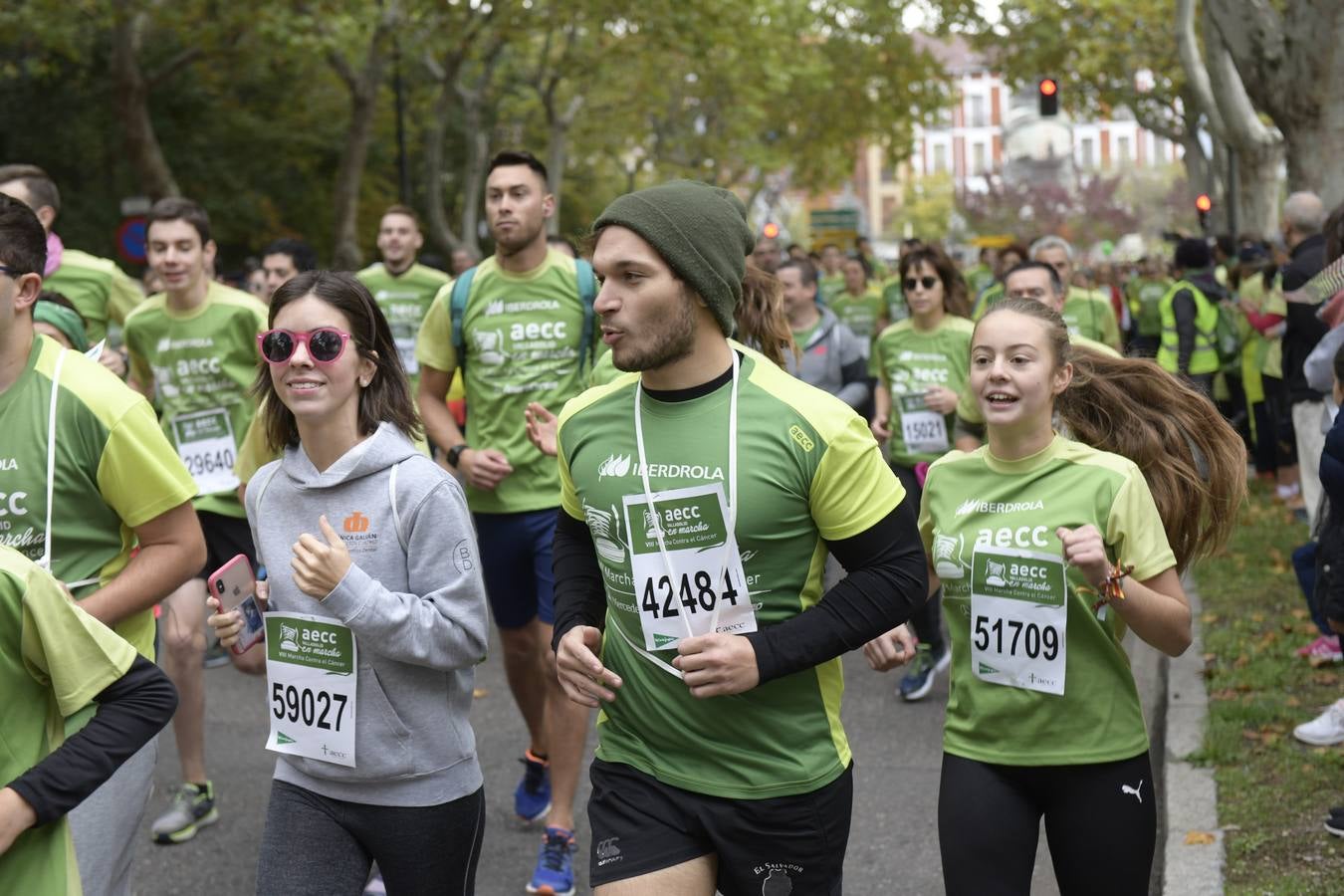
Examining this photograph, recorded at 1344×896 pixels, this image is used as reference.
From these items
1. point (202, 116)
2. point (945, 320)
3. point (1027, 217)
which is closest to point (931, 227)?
point (1027, 217)

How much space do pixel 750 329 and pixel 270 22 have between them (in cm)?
1775

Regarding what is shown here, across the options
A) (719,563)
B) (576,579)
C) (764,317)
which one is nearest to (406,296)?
(764,317)

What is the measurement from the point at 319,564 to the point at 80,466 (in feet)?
2.24

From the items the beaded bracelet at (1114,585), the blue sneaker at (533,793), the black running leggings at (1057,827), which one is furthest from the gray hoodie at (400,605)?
the blue sneaker at (533,793)

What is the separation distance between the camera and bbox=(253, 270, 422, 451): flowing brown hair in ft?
12.6

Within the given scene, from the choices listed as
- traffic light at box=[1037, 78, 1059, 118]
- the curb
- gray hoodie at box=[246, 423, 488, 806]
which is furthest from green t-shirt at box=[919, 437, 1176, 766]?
traffic light at box=[1037, 78, 1059, 118]

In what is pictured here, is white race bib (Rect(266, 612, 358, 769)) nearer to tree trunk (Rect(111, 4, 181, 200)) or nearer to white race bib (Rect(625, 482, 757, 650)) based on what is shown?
white race bib (Rect(625, 482, 757, 650))

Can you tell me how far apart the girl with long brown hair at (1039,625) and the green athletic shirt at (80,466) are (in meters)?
1.80

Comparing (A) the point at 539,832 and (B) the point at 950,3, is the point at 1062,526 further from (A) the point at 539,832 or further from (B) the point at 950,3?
(B) the point at 950,3

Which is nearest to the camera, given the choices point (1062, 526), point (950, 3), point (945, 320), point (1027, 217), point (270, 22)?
point (1062, 526)

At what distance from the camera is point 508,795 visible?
6477 millimetres

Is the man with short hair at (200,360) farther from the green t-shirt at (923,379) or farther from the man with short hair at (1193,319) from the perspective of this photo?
the man with short hair at (1193,319)

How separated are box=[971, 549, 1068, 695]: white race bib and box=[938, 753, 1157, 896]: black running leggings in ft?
0.67

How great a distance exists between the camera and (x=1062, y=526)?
12.1 feet
